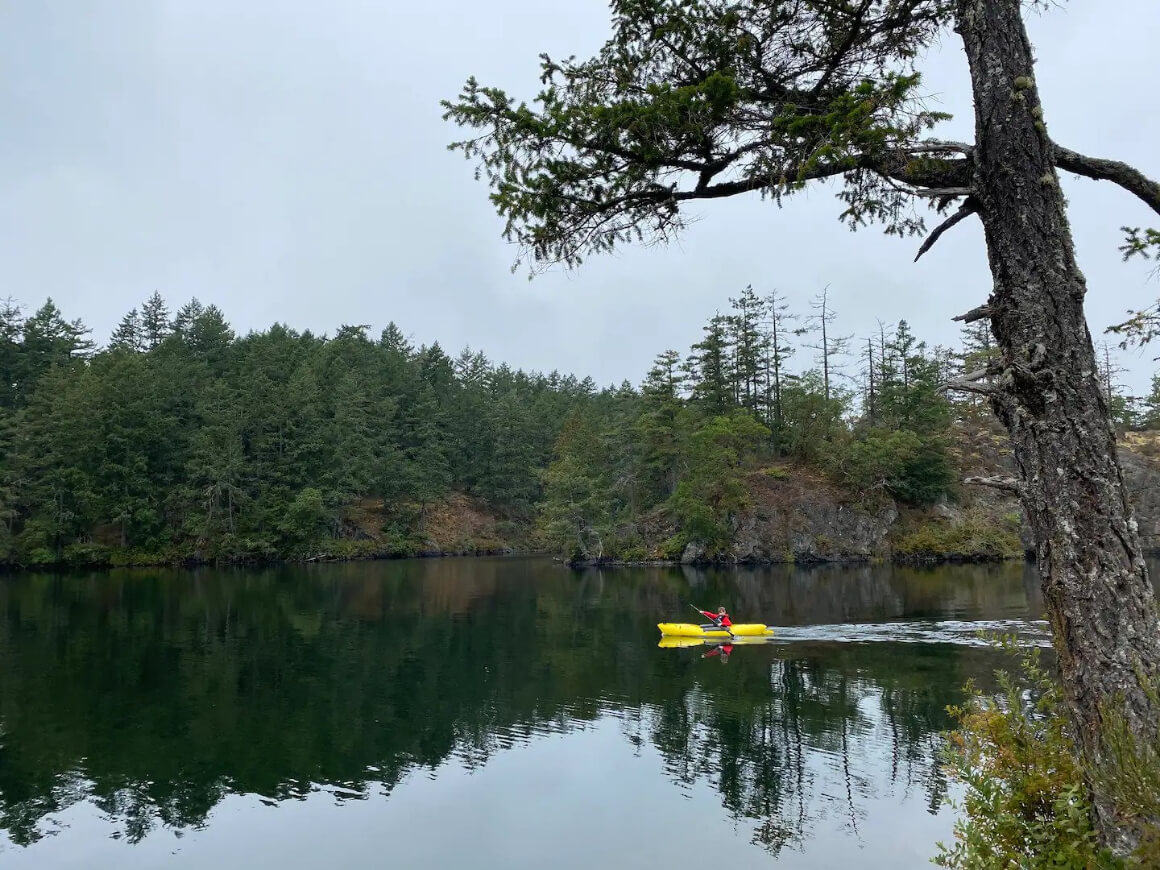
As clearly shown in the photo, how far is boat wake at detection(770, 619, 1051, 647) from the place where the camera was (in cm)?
2267

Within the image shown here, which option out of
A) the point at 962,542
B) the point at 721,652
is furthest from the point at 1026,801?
the point at 962,542

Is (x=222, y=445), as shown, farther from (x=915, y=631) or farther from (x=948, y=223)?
(x=948, y=223)

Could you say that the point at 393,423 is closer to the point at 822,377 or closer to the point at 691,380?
the point at 691,380

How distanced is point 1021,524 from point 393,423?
52.8m

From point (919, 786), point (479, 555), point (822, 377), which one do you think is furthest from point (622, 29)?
point (479, 555)

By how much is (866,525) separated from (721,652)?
35.5 meters

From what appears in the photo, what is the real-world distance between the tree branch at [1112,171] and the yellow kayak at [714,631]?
20299 millimetres

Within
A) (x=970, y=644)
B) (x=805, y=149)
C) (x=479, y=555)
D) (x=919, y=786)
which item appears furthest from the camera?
(x=479, y=555)

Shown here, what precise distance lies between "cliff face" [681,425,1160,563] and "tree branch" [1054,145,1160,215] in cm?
4918

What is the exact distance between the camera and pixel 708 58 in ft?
19.8

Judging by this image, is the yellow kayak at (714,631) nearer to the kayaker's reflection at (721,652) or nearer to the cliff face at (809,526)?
the kayaker's reflection at (721,652)

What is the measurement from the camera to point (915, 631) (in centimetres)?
2436

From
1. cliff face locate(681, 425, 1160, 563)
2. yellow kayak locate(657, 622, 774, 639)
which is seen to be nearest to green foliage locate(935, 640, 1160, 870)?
yellow kayak locate(657, 622, 774, 639)

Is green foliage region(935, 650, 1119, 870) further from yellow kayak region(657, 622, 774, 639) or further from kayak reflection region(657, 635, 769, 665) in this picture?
yellow kayak region(657, 622, 774, 639)
